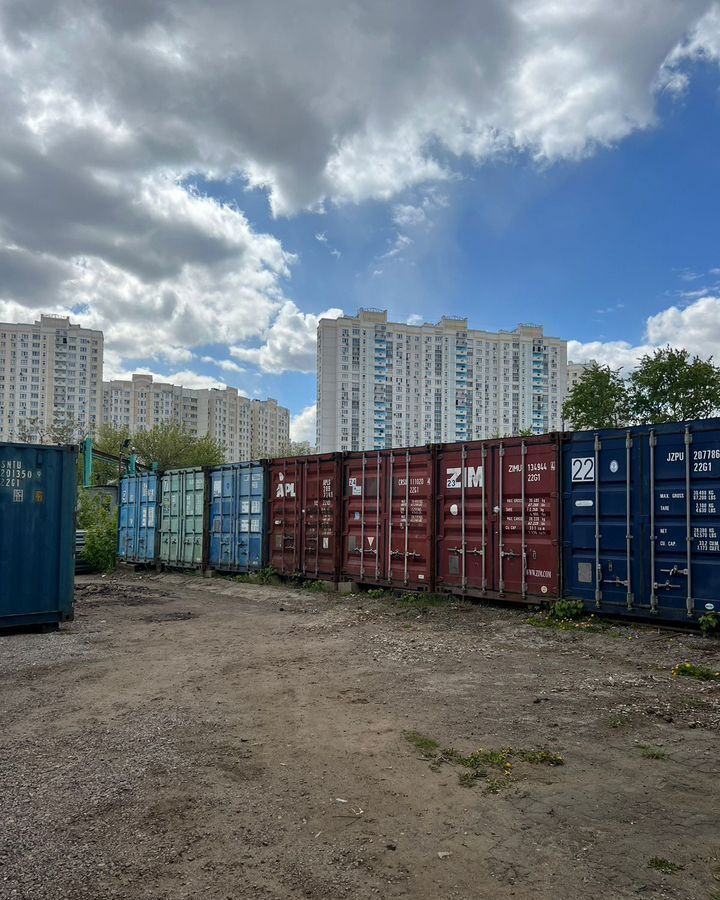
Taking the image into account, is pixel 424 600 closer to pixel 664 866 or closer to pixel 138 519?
pixel 664 866

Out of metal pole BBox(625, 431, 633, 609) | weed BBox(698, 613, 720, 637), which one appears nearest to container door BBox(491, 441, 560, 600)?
metal pole BBox(625, 431, 633, 609)

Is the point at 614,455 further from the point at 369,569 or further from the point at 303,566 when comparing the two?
the point at 303,566

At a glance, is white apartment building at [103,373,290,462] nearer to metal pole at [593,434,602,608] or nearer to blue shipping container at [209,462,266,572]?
blue shipping container at [209,462,266,572]

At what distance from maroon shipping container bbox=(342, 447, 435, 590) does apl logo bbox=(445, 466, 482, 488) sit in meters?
0.39

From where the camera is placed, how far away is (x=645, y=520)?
9.04m

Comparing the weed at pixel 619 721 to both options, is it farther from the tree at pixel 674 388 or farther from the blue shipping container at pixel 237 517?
the tree at pixel 674 388

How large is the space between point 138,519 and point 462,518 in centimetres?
1356

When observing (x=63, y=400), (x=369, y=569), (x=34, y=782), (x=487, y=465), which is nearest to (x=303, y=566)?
(x=369, y=569)

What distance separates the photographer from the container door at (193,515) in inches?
716

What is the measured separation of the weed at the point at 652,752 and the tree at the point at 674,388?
2594 centimetres

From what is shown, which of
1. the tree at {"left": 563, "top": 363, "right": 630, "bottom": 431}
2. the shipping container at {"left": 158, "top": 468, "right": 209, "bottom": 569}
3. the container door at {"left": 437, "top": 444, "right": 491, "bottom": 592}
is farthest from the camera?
the tree at {"left": 563, "top": 363, "right": 630, "bottom": 431}

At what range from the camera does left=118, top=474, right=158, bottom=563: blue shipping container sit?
2055 centimetres

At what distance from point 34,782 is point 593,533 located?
26.2ft

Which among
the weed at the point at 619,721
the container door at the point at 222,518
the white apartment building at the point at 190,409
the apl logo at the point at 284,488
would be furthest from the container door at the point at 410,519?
the white apartment building at the point at 190,409
